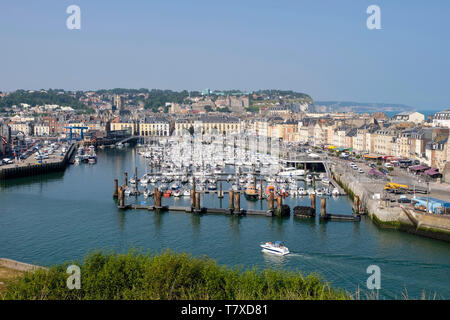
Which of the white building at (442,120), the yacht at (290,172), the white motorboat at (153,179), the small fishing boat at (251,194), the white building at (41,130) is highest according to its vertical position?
the white building at (442,120)

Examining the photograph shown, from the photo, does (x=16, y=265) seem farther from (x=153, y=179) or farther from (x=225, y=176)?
(x=225, y=176)

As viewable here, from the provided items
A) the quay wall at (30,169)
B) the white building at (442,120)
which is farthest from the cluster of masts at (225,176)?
the white building at (442,120)

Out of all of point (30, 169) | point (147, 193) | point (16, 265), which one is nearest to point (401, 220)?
point (147, 193)

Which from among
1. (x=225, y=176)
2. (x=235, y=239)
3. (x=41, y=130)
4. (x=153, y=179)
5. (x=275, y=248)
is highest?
(x=41, y=130)

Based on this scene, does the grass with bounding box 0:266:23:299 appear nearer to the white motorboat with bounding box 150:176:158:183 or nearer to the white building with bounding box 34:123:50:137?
the white motorboat with bounding box 150:176:158:183

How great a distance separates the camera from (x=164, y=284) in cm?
1024

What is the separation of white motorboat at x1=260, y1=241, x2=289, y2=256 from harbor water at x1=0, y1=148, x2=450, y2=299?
0.64 feet

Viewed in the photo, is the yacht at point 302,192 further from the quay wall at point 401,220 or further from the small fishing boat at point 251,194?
the quay wall at point 401,220

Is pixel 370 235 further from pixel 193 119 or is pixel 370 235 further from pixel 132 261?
pixel 193 119

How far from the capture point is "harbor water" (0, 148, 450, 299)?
48.0ft

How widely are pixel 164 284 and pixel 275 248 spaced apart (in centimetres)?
649

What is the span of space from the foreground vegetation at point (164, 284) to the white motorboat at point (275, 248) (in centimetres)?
475

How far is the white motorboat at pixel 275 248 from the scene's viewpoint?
52.8 ft

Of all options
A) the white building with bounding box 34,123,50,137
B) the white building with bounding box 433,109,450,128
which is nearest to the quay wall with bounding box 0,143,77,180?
the white building with bounding box 433,109,450,128
